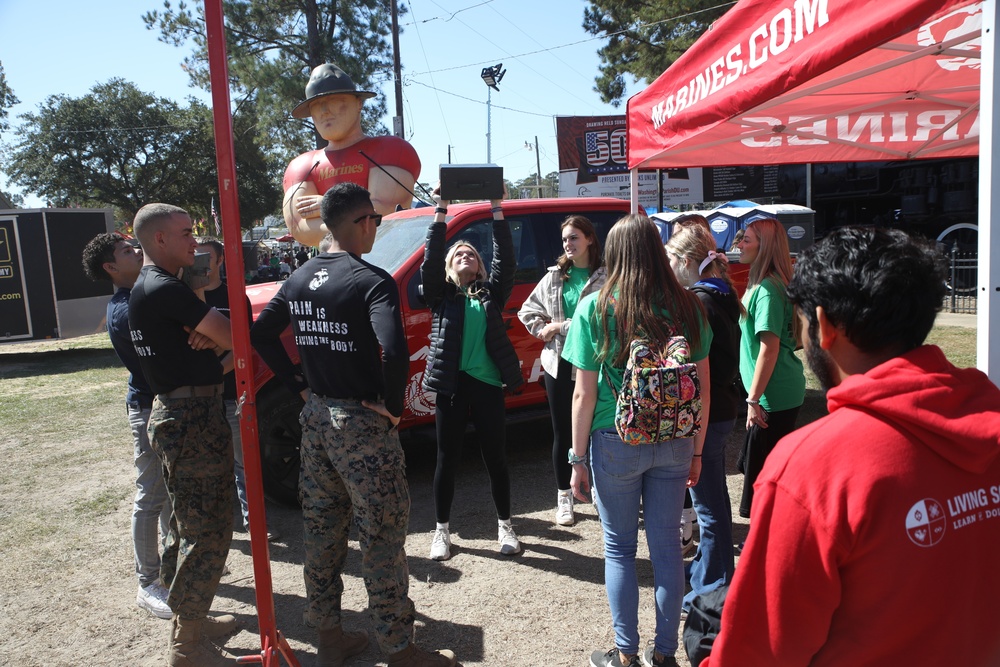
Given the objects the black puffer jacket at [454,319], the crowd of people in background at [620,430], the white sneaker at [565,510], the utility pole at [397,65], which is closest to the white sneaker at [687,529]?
the crowd of people in background at [620,430]

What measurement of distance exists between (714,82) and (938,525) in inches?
106

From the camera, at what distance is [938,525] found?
1126mm

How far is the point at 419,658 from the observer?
2.81 meters

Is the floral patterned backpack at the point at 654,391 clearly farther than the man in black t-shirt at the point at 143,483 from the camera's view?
No

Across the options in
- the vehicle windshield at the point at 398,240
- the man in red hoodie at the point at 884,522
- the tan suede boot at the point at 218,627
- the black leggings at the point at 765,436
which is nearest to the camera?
the man in red hoodie at the point at 884,522

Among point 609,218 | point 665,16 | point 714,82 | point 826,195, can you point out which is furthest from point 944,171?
point 714,82

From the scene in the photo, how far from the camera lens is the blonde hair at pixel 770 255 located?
3.52 meters

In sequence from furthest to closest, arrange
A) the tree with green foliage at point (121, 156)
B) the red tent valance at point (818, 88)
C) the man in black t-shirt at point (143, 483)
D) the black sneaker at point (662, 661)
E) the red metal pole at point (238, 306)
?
the tree with green foliage at point (121, 156), the man in black t-shirt at point (143, 483), the black sneaker at point (662, 661), the red tent valance at point (818, 88), the red metal pole at point (238, 306)

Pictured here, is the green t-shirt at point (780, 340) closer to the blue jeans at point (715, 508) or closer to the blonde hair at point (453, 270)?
the blue jeans at point (715, 508)

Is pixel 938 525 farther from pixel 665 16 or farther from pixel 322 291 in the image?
pixel 665 16

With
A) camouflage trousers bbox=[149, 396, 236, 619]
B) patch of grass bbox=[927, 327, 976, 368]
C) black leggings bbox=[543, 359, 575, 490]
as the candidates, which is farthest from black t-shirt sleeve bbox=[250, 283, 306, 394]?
patch of grass bbox=[927, 327, 976, 368]

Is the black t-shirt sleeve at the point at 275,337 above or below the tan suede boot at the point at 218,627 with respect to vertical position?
above

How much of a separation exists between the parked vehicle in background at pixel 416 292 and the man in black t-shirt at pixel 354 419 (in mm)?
1695

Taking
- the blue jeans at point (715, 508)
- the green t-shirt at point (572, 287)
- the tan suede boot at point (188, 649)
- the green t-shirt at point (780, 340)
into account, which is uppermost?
the green t-shirt at point (572, 287)
